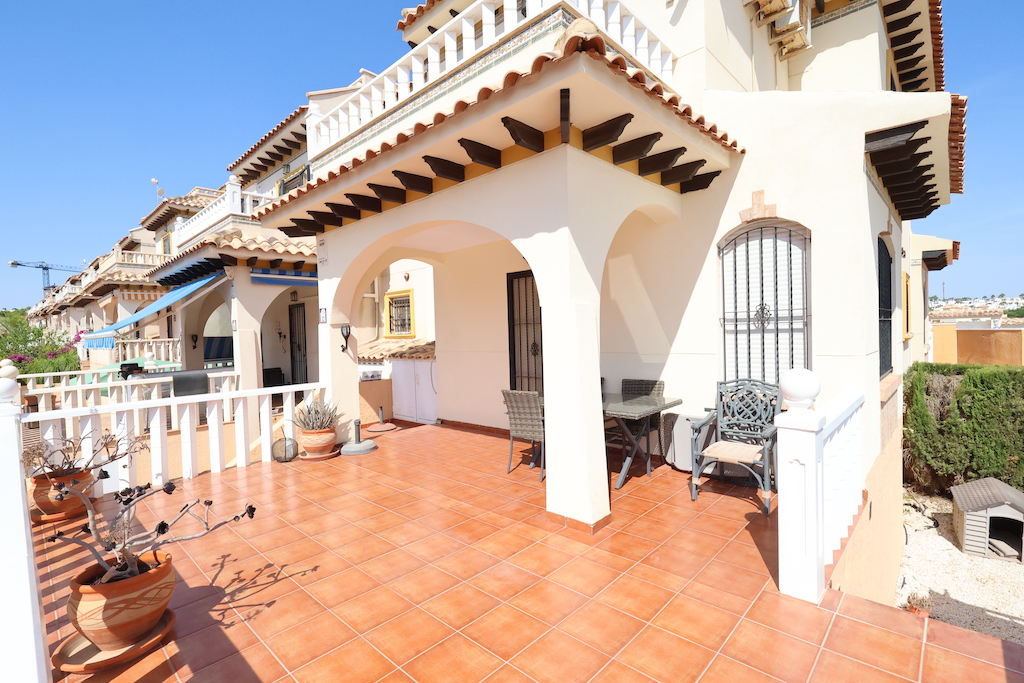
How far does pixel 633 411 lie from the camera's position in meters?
5.87

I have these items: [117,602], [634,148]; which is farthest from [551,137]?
[117,602]

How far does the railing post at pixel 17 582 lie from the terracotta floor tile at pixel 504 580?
2.62m

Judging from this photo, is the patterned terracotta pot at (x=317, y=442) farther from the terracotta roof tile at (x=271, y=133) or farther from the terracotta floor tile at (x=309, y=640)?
the terracotta roof tile at (x=271, y=133)

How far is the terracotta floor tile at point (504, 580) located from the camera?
379 centimetres

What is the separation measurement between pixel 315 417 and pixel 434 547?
434 cm

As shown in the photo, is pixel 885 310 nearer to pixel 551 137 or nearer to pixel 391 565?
pixel 551 137

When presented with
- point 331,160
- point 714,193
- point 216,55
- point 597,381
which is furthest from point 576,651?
point 216,55

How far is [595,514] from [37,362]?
56.4 feet

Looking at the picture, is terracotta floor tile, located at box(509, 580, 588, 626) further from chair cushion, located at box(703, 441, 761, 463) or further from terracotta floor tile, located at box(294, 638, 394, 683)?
chair cushion, located at box(703, 441, 761, 463)

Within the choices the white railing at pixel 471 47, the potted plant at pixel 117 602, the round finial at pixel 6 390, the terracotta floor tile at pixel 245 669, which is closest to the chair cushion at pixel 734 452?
the terracotta floor tile at pixel 245 669

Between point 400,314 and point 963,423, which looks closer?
point 963,423

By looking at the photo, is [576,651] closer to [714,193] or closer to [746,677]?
[746,677]

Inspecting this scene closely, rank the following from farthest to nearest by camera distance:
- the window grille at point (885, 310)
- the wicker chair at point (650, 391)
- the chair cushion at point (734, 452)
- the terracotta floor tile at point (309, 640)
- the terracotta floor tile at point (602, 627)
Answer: the window grille at point (885, 310)
the wicker chair at point (650, 391)
the chair cushion at point (734, 452)
the terracotta floor tile at point (602, 627)
the terracotta floor tile at point (309, 640)

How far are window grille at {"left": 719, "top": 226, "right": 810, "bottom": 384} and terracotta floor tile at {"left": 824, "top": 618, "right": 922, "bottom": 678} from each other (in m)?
3.73
